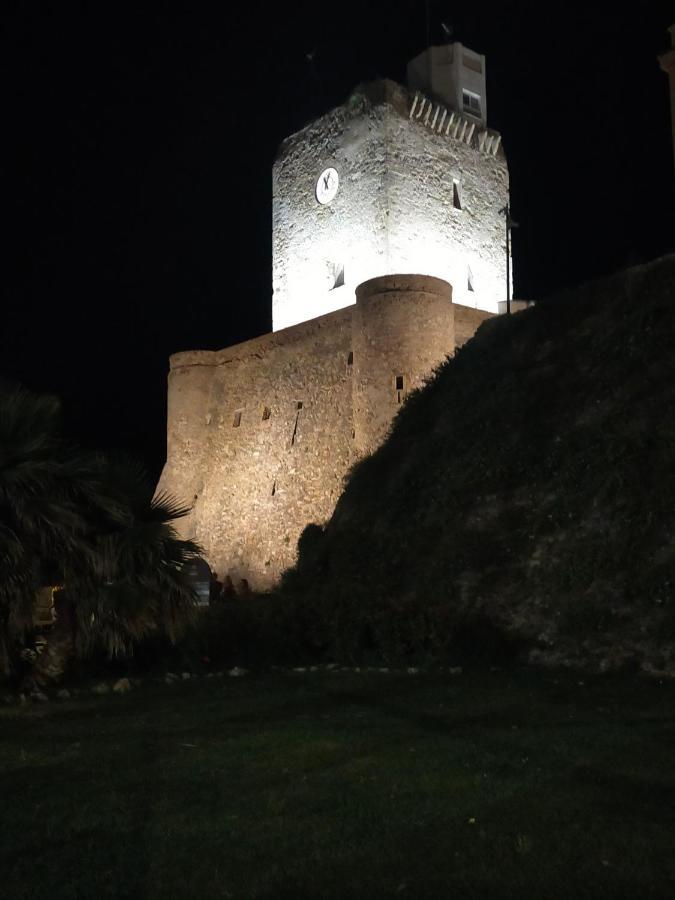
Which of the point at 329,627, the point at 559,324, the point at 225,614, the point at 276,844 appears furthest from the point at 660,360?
the point at 276,844

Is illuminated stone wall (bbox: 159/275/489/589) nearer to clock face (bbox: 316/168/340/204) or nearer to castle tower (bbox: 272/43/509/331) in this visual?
castle tower (bbox: 272/43/509/331)

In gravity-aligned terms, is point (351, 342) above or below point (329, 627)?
above

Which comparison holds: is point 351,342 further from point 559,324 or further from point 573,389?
point 573,389

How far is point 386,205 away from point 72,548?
1903 cm

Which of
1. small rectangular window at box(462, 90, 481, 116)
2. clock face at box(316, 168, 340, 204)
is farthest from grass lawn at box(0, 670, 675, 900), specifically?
small rectangular window at box(462, 90, 481, 116)

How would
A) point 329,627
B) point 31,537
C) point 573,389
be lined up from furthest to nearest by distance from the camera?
point 573,389, point 329,627, point 31,537

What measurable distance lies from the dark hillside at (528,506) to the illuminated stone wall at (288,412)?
949 millimetres

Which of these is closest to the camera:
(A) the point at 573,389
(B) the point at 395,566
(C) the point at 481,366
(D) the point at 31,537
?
(D) the point at 31,537

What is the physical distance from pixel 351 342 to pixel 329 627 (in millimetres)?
11141

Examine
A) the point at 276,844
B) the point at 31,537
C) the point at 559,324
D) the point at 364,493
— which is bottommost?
the point at 276,844

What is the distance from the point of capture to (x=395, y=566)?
1447 cm

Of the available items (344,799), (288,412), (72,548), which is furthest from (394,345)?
(344,799)

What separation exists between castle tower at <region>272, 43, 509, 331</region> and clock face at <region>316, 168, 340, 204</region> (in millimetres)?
35

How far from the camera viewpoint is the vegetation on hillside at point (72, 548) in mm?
8734
